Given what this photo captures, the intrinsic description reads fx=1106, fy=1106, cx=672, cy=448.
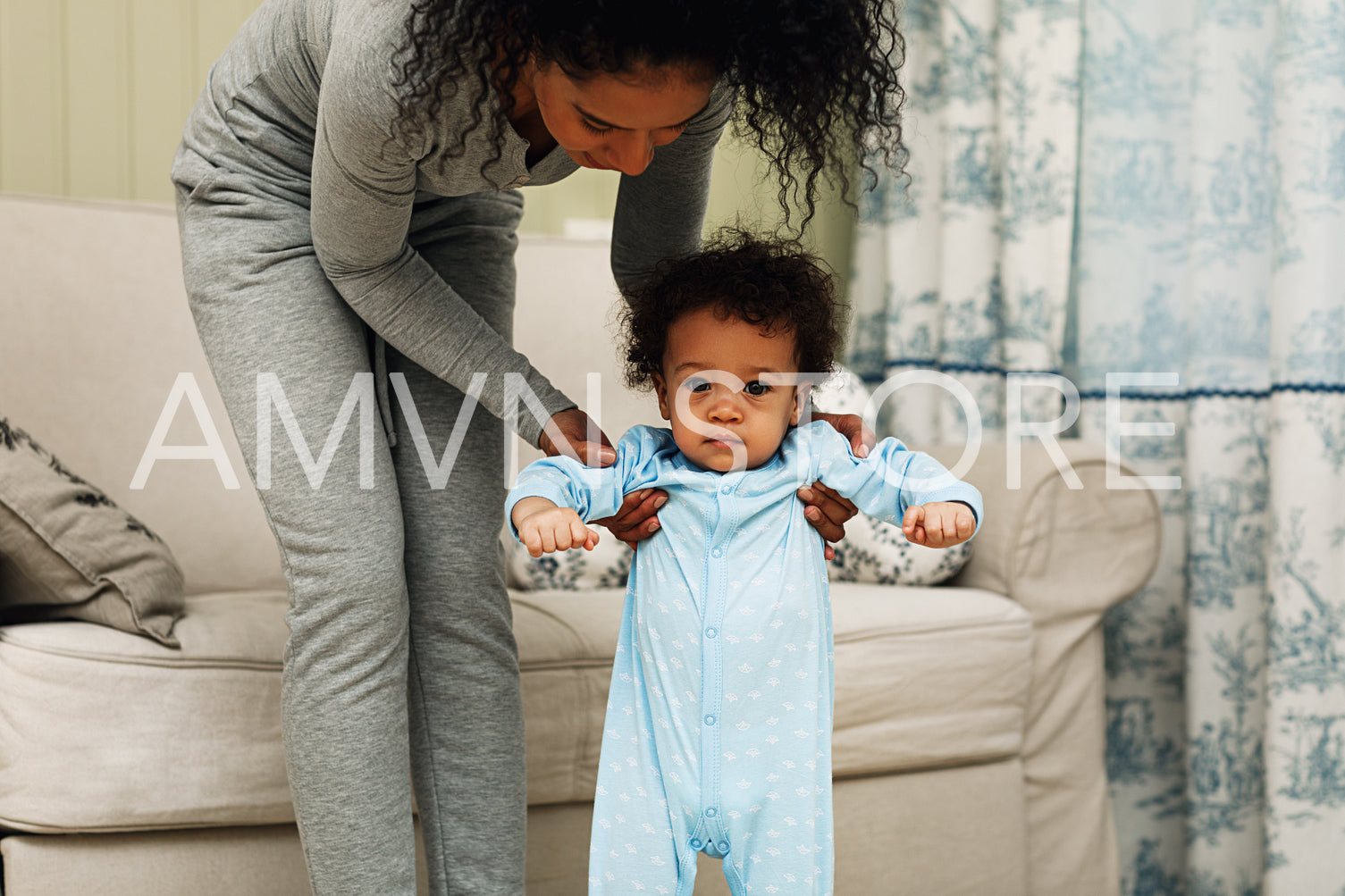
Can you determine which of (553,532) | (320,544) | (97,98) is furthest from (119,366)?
(553,532)

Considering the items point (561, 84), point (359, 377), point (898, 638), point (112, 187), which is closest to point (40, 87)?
point (112, 187)

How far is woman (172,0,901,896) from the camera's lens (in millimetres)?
822

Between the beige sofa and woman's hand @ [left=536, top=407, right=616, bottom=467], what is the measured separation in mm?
447

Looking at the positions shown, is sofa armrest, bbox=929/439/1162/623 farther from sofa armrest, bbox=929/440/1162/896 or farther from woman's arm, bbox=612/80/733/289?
woman's arm, bbox=612/80/733/289

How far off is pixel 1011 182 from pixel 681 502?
136cm

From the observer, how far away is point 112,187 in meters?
2.07

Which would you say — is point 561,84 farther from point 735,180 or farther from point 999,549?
point 735,180

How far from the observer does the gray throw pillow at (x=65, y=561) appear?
126 centimetres

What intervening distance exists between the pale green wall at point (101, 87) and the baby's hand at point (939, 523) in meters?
1.16

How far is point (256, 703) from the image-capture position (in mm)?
1296

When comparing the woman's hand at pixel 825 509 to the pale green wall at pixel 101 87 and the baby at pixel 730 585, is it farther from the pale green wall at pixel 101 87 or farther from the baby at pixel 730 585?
the pale green wall at pixel 101 87

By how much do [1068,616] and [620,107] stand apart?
123 cm

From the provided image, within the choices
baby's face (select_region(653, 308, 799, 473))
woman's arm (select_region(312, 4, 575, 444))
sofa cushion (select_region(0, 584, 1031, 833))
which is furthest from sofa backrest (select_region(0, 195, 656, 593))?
baby's face (select_region(653, 308, 799, 473))

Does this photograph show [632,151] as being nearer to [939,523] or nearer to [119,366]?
[939,523]
